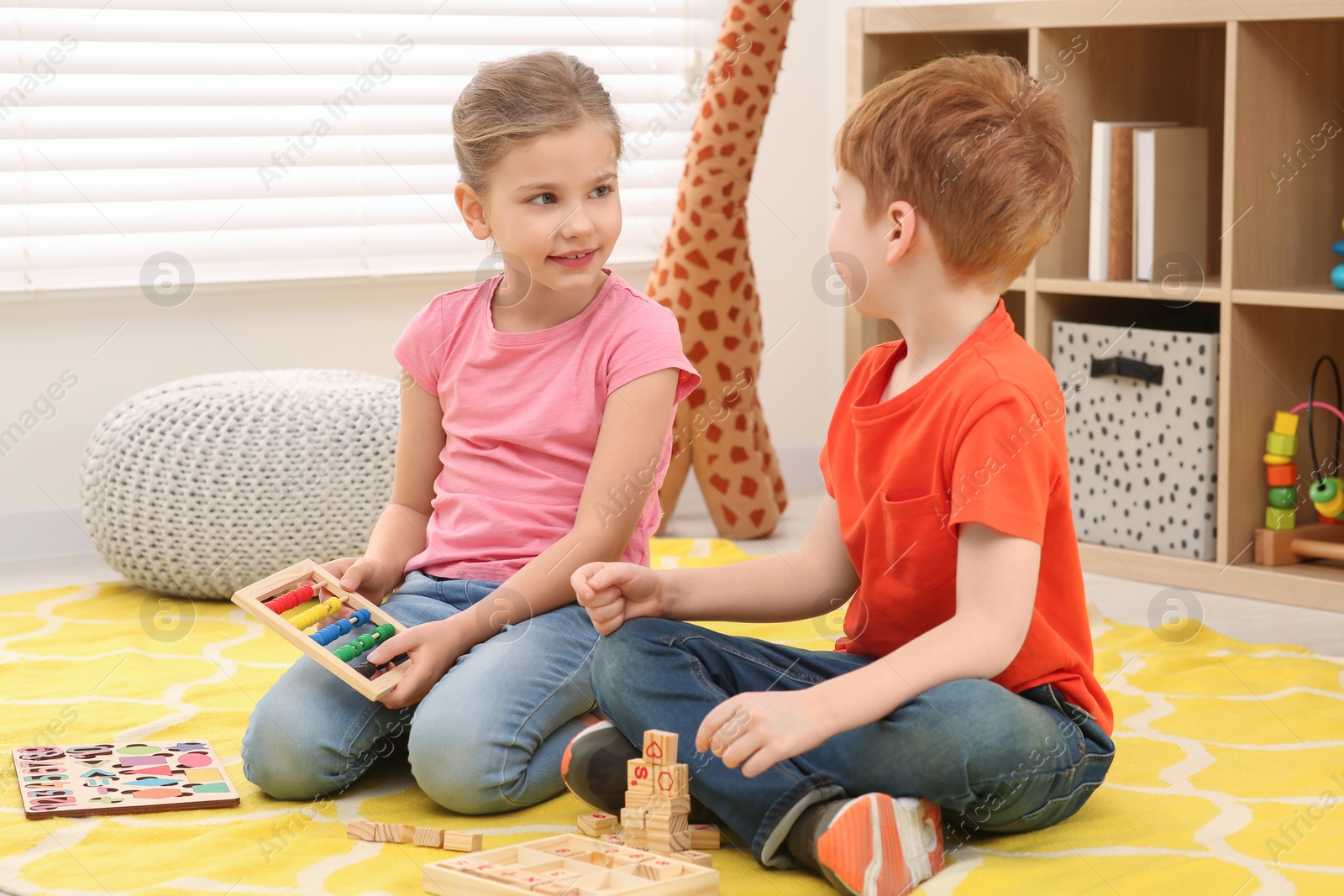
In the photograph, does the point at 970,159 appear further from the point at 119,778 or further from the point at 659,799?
the point at 119,778

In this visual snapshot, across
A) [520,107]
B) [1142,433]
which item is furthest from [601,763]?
[1142,433]

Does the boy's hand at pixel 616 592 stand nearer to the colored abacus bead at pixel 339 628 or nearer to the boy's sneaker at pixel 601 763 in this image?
the boy's sneaker at pixel 601 763

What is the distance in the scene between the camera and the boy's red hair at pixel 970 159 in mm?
999

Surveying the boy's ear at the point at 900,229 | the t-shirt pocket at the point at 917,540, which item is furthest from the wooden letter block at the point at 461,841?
the boy's ear at the point at 900,229

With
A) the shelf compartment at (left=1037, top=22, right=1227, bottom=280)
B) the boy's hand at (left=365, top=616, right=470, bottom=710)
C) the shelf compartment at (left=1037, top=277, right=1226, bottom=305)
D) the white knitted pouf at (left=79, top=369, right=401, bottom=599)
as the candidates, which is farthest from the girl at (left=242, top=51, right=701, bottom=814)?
the shelf compartment at (left=1037, top=22, right=1227, bottom=280)

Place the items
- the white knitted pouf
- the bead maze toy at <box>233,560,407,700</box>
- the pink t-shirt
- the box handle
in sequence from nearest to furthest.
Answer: the bead maze toy at <box>233,560,407,700</box> → the pink t-shirt → the white knitted pouf → the box handle

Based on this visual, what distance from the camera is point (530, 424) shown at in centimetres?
126

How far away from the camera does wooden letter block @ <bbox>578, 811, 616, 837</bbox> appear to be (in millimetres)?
1065

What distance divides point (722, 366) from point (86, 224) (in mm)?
978

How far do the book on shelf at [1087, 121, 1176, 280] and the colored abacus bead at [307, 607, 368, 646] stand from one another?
125 centimetres

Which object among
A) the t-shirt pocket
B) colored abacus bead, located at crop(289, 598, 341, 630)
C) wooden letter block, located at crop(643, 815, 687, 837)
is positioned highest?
the t-shirt pocket

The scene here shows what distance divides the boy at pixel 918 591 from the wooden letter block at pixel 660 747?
18mm

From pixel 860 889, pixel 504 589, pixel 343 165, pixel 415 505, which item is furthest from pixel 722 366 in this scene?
pixel 860 889

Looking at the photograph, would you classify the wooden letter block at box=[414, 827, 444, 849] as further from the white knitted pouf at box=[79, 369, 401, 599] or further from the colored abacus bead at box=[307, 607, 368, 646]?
the white knitted pouf at box=[79, 369, 401, 599]
